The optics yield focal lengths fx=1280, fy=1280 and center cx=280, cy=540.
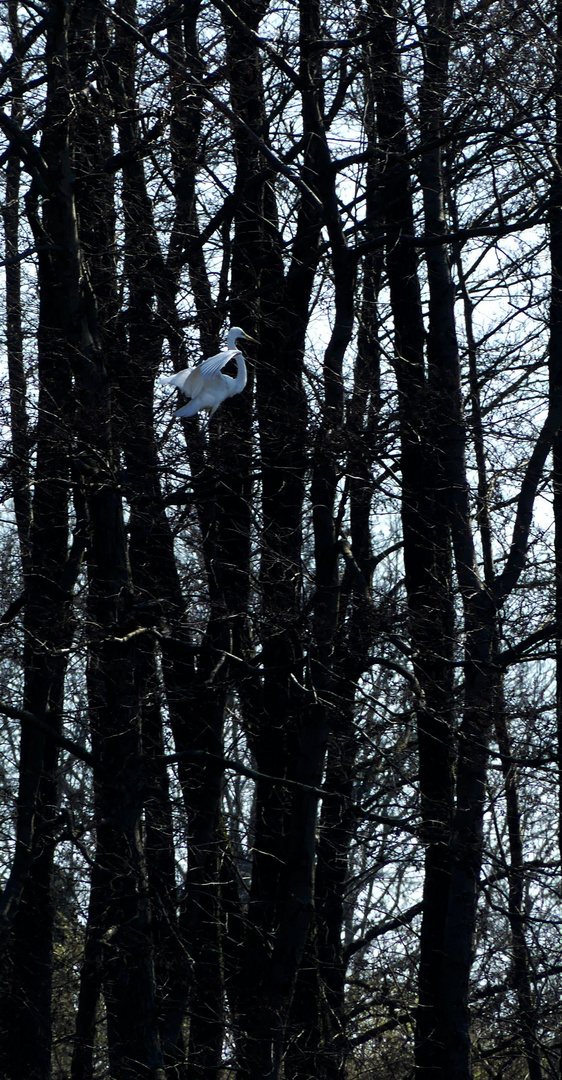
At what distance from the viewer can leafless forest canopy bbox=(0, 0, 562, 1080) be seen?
8.41 metres

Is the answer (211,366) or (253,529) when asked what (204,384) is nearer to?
(211,366)

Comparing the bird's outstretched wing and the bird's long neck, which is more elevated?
the bird's long neck

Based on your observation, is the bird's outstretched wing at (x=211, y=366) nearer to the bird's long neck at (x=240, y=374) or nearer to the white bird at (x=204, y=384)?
the white bird at (x=204, y=384)

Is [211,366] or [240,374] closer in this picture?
[211,366]

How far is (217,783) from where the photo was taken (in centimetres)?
959

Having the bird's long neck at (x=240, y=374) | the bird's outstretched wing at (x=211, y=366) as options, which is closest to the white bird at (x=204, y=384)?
the bird's outstretched wing at (x=211, y=366)

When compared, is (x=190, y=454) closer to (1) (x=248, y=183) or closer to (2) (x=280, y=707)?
(1) (x=248, y=183)

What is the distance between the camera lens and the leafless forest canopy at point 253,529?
8414 millimetres

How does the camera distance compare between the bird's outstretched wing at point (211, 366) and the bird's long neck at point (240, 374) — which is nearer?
the bird's outstretched wing at point (211, 366)

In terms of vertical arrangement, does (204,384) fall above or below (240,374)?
below

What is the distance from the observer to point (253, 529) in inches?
419

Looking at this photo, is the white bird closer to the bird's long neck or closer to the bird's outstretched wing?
the bird's outstretched wing

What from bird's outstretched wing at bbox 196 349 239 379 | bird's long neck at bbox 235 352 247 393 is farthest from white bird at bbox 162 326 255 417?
bird's long neck at bbox 235 352 247 393

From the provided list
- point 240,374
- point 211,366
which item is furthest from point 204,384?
point 240,374
